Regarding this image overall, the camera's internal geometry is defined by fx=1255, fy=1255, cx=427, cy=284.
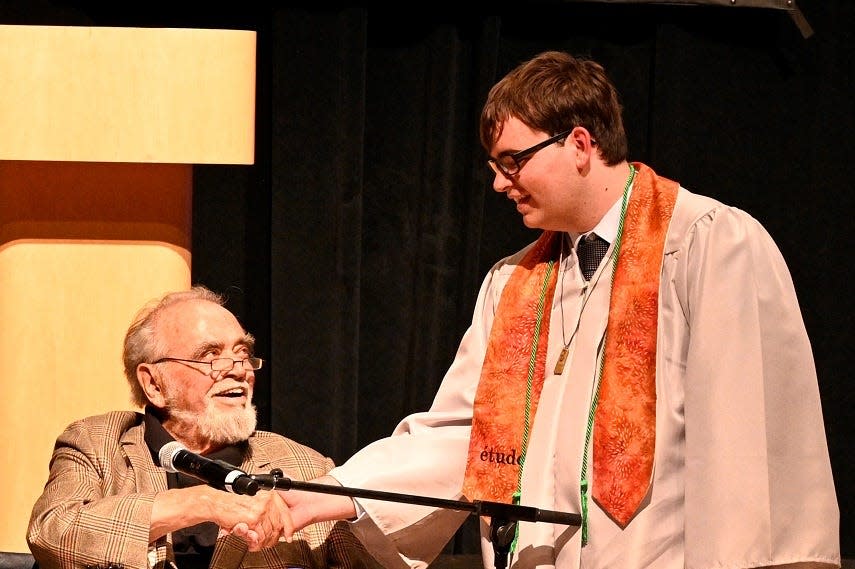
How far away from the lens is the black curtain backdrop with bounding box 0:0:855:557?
3.86 meters

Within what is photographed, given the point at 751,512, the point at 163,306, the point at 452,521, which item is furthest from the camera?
the point at 163,306

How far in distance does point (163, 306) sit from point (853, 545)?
241 centimetres

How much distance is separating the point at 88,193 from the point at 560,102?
1107mm

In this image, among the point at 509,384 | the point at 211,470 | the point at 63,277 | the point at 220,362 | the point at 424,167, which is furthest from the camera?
the point at 424,167

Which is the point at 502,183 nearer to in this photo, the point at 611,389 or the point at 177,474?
the point at 611,389

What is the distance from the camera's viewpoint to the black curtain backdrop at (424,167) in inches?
152

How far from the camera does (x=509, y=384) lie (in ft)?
8.52

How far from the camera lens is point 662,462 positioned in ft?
7.69

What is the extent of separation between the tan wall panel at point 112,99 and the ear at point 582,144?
0.75m

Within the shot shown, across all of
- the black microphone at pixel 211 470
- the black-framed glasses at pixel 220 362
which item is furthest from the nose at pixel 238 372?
the black microphone at pixel 211 470

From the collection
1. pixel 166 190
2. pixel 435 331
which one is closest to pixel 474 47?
pixel 435 331

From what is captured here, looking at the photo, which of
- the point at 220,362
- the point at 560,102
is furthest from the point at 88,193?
the point at 560,102

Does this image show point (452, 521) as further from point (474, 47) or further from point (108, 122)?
point (474, 47)

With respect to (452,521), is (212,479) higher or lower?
higher
